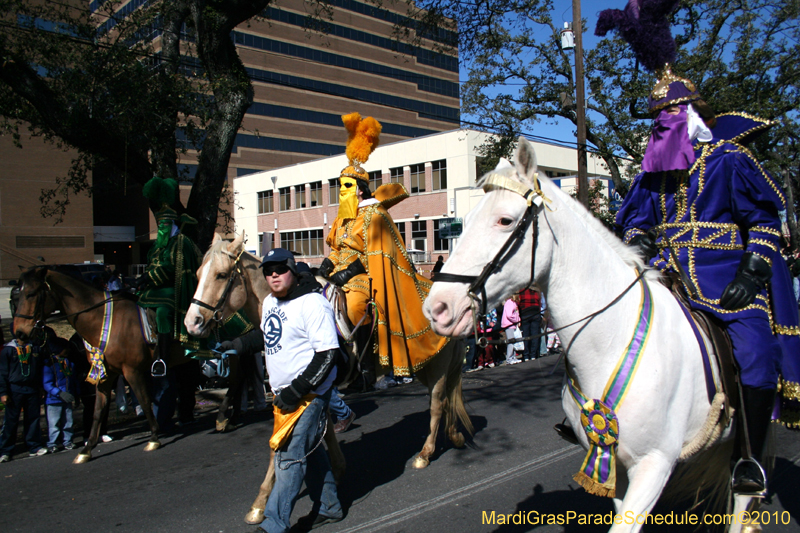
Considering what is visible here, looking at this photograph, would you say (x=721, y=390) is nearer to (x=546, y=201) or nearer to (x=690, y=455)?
(x=690, y=455)

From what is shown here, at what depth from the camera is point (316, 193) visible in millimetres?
47000

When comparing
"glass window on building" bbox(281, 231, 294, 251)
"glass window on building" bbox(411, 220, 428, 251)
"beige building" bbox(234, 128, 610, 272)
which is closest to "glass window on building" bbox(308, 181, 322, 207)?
"beige building" bbox(234, 128, 610, 272)

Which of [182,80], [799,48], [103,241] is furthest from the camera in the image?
[103,241]

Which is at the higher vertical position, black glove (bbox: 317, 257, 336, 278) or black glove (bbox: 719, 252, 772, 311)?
black glove (bbox: 317, 257, 336, 278)

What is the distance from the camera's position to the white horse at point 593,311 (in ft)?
7.82

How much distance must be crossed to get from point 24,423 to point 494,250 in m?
6.15

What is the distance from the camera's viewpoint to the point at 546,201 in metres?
2.48

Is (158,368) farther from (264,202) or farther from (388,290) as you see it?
(264,202)

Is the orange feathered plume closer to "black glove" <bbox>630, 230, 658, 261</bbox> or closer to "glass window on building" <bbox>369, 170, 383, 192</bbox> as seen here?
"black glove" <bbox>630, 230, 658, 261</bbox>

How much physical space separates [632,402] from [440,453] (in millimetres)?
3425

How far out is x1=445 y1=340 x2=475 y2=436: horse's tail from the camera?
18.2ft

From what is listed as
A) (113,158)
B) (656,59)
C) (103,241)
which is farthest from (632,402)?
(103,241)

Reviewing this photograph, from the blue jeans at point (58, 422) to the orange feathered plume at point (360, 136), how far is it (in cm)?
446

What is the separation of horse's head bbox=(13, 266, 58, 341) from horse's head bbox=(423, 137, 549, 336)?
536cm
